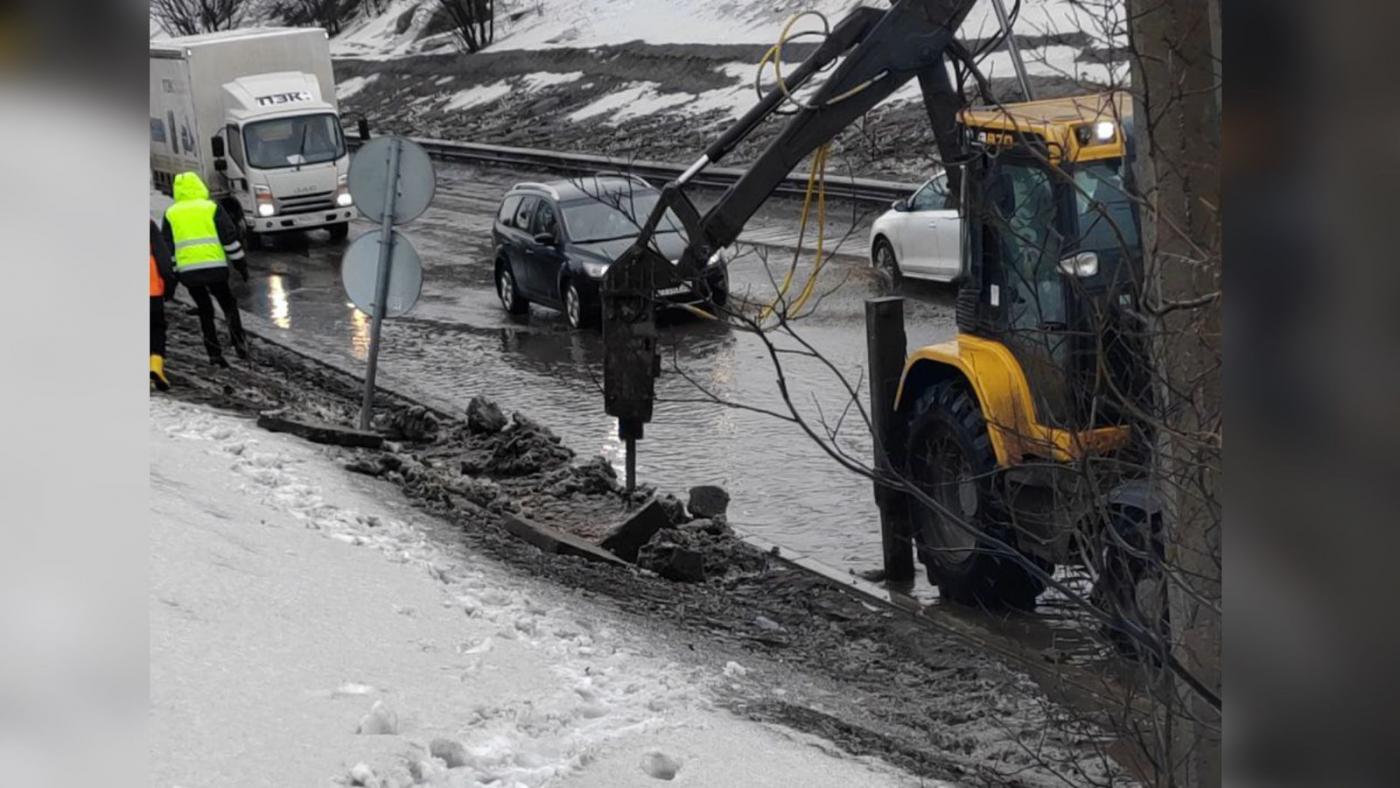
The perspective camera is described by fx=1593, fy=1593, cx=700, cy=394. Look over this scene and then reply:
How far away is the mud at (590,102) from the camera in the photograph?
28.3 metres

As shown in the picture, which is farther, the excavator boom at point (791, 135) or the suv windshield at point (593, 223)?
the suv windshield at point (593, 223)

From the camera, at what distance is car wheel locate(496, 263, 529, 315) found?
67.3ft

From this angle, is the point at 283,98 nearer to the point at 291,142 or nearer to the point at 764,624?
the point at 291,142

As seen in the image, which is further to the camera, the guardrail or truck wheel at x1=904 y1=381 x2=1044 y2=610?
the guardrail

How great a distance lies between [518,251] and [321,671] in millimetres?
14546

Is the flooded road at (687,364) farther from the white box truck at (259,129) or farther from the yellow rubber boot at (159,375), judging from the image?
the yellow rubber boot at (159,375)

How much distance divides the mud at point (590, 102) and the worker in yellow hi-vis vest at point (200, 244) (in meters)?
11.6

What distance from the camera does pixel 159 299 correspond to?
507 inches

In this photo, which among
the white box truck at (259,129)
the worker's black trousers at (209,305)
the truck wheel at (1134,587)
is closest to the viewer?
the truck wheel at (1134,587)

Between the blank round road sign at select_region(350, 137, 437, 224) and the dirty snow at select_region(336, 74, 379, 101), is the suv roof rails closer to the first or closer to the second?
the blank round road sign at select_region(350, 137, 437, 224)

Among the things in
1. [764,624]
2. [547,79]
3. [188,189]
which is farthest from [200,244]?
[547,79]

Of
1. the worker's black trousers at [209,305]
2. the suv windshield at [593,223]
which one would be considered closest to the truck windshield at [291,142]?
the suv windshield at [593,223]

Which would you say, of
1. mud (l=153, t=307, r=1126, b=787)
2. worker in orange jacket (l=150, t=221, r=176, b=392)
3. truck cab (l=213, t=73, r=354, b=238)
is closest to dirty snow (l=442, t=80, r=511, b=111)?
truck cab (l=213, t=73, r=354, b=238)

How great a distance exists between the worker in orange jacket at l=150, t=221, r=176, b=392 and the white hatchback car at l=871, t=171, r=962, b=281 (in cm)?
811
